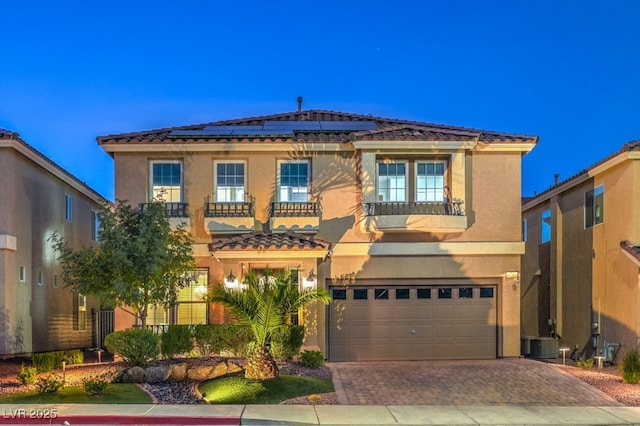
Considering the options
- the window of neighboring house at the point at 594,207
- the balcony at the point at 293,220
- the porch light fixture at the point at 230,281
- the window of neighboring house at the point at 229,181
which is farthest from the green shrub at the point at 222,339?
the window of neighboring house at the point at 594,207

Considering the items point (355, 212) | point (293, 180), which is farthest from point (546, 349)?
point (293, 180)

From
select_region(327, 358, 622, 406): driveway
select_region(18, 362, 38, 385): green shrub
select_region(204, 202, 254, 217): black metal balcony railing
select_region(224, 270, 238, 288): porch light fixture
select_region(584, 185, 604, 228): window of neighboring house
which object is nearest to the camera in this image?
select_region(327, 358, 622, 406): driveway

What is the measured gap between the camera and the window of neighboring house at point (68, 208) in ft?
68.2

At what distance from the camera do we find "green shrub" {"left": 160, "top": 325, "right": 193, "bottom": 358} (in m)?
14.5

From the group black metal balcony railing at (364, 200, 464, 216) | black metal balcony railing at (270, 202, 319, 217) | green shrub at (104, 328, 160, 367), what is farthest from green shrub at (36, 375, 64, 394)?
black metal balcony railing at (364, 200, 464, 216)

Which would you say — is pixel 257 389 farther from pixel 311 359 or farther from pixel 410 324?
pixel 410 324

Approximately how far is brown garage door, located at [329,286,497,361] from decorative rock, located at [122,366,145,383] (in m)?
5.94

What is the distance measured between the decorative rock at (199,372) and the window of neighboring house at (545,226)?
14.8 metres

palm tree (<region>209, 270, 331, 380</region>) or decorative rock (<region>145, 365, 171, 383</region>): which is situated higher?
palm tree (<region>209, 270, 331, 380</region>)

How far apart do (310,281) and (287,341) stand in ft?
6.06

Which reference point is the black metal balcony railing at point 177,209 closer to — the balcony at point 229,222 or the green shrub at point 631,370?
the balcony at point 229,222

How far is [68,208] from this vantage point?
21047mm

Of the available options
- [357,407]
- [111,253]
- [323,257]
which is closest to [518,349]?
[323,257]

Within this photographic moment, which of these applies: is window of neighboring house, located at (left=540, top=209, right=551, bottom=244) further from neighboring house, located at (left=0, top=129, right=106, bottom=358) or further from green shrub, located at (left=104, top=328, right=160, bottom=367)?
neighboring house, located at (left=0, top=129, right=106, bottom=358)
